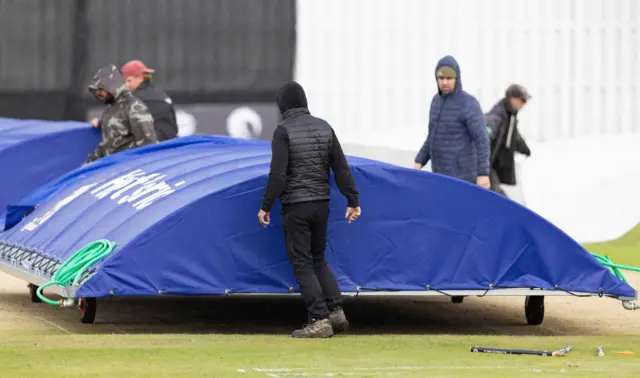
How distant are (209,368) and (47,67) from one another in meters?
19.8

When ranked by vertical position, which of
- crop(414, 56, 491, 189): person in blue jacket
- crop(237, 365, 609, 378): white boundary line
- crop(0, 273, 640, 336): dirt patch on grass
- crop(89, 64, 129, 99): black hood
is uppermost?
crop(89, 64, 129, 99): black hood

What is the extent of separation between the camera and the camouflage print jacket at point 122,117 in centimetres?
1375

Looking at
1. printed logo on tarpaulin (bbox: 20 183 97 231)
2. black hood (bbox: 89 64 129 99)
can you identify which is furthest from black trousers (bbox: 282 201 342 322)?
black hood (bbox: 89 64 129 99)

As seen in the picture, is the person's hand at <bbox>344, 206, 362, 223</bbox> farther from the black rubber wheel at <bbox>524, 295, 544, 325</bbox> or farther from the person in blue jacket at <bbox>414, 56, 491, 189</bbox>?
the person in blue jacket at <bbox>414, 56, 491, 189</bbox>

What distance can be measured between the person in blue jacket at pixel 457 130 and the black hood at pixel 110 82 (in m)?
2.83

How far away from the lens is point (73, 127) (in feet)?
55.0

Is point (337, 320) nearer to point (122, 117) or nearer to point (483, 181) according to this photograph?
point (483, 181)

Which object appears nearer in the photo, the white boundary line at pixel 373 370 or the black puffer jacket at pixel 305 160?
the white boundary line at pixel 373 370

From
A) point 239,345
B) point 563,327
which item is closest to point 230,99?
point 563,327

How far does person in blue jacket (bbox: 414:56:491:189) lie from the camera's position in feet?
42.2

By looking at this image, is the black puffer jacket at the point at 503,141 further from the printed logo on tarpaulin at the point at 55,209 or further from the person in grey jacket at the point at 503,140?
the printed logo on tarpaulin at the point at 55,209

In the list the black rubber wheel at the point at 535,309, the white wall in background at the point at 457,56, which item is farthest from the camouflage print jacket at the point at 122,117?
the white wall in background at the point at 457,56

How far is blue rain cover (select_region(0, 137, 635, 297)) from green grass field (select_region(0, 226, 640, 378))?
54cm

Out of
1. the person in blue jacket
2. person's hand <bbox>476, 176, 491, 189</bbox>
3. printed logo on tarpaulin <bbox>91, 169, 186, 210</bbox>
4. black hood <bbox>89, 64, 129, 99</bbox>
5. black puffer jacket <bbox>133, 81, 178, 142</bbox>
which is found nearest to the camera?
printed logo on tarpaulin <bbox>91, 169, 186, 210</bbox>
